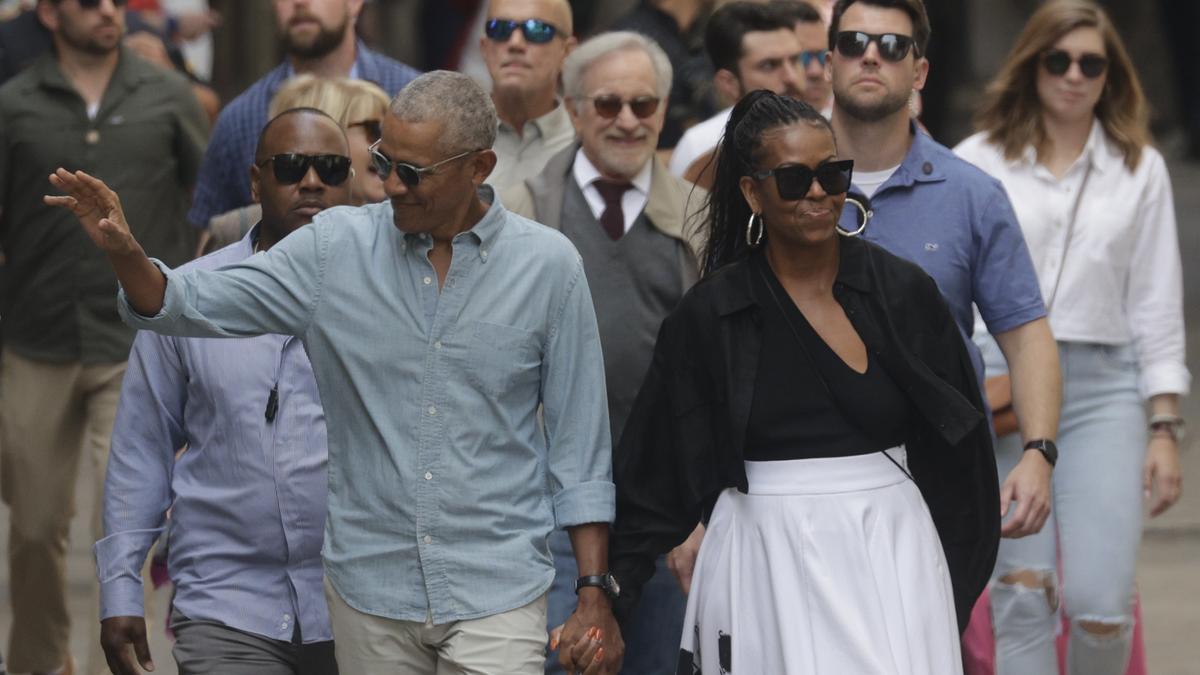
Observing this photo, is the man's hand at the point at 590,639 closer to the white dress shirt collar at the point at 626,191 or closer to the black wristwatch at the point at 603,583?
the black wristwatch at the point at 603,583

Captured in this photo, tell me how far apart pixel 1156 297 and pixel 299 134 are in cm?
259

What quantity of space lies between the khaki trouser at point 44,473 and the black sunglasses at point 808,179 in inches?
140

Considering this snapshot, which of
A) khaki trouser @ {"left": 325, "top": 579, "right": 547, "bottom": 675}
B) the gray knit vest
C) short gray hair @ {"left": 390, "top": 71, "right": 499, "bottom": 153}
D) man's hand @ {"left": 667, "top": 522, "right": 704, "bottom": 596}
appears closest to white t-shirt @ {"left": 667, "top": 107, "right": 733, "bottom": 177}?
the gray knit vest

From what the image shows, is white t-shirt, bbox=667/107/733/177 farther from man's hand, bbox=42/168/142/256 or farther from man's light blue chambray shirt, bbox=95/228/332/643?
man's hand, bbox=42/168/142/256

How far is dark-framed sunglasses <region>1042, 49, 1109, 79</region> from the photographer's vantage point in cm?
697

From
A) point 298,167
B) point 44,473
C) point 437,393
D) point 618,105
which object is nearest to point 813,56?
point 618,105

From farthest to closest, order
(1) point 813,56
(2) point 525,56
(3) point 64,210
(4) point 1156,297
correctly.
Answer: (1) point 813,56
(3) point 64,210
(2) point 525,56
(4) point 1156,297

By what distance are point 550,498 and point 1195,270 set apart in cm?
1081

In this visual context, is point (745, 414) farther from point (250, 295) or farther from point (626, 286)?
point (626, 286)

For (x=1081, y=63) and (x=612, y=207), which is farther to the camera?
(x=1081, y=63)

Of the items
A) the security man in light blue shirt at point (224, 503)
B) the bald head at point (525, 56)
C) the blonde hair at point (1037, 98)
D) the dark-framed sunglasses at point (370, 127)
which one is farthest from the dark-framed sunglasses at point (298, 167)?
the blonde hair at point (1037, 98)

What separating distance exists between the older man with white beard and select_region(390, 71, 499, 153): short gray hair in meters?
1.24

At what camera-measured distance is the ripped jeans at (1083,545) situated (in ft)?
21.4

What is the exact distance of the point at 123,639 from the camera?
5277 mm
